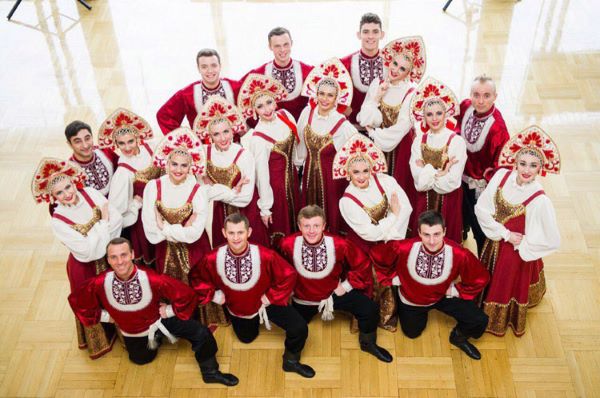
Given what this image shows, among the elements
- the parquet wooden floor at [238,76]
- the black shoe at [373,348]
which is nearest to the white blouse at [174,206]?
the parquet wooden floor at [238,76]

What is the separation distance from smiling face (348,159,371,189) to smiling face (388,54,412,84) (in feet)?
2.57

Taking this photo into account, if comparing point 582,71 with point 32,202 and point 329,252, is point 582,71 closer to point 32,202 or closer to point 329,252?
point 329,252

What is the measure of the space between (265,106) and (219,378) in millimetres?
1681

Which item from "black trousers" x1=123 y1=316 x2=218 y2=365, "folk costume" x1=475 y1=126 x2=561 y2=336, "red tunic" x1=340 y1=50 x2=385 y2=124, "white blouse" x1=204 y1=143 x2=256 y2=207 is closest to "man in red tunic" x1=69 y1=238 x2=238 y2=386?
"black trousers" x1=123 y1=316 x2=218 y2=365

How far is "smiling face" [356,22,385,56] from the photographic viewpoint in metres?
4.51

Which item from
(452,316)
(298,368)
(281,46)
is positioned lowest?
(298,368)

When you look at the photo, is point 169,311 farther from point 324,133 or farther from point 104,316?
point 324,133

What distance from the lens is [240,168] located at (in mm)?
4102

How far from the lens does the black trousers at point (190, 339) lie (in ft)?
12.5

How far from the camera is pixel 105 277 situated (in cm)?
368

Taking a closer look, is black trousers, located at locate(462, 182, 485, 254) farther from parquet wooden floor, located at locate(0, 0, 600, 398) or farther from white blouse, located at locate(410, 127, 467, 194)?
parquet wooden floor, located at locate(0, 0, 600, 398)

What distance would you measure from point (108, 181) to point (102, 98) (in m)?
2.52

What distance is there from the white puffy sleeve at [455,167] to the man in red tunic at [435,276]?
39 centimetres

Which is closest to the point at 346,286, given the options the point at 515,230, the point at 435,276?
the point at 435,276
